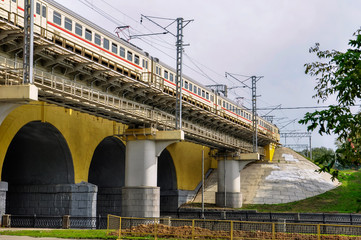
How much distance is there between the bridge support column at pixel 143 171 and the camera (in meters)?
40.3

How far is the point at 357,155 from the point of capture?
1200 cm

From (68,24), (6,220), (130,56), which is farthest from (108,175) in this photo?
(68,24)

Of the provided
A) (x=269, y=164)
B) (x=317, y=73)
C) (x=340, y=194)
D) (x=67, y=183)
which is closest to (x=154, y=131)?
(x=67, y=183)

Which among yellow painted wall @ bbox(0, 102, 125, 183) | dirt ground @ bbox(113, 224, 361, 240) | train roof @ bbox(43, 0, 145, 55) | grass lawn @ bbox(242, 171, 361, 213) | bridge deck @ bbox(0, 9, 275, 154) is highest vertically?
train roof @ bbox(43, 0, 145, 55)

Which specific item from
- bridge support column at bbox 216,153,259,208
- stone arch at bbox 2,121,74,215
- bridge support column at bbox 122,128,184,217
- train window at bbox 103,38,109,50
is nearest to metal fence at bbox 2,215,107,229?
stone arch at bbox 2,121,74,215

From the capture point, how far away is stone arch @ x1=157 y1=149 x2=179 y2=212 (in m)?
64.7

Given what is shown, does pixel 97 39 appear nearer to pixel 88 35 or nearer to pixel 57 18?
pixel 88 35

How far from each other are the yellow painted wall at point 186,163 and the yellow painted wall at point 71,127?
59.1 ft

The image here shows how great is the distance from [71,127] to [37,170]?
4.66m

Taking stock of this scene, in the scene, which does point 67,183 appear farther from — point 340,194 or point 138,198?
point 340,194

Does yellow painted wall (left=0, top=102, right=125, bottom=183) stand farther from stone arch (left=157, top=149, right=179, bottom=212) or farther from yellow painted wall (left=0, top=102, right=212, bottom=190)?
stone arch (left=157, top=149, right=179, bottom=212)

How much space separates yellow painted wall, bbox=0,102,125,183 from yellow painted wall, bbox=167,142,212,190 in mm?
18010

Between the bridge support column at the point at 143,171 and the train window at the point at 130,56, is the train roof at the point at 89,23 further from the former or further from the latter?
the bridge support column at the point at 143,171

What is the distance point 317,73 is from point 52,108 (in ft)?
92.3
